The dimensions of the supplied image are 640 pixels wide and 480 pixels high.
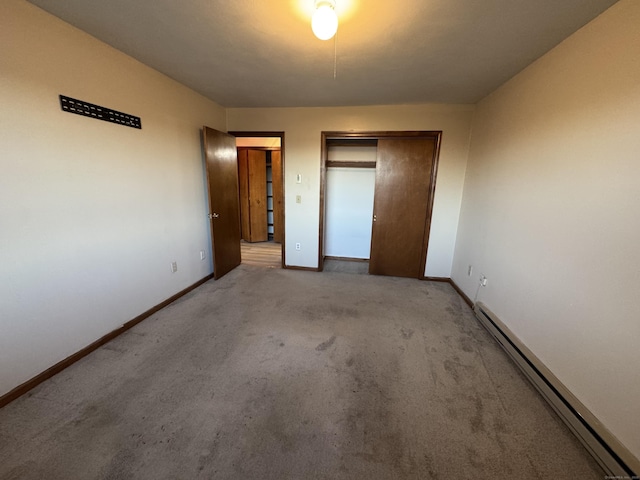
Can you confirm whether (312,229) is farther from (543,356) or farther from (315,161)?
(543,356)

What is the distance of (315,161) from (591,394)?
3340mm

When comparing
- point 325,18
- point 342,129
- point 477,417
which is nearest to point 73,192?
point 325,18

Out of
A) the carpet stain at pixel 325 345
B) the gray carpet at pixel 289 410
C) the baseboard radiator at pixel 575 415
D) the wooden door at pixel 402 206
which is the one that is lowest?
the gray carpet at pixel 289 410

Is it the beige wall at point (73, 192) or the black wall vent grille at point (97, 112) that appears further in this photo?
the black wall vent grille at point (97, 112)

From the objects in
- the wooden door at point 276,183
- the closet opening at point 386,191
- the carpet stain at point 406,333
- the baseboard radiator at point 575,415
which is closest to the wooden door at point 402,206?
the closet opening at point 386,191

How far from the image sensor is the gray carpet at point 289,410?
1.19 m

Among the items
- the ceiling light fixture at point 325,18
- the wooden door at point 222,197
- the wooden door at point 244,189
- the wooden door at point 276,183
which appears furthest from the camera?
the wooden door at point 244,189

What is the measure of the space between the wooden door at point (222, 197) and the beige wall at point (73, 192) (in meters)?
0.45

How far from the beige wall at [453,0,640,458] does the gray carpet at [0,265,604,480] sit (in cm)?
39

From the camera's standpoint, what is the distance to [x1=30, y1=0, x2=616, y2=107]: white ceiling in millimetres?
1448

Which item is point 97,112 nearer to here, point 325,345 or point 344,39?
point 344,39

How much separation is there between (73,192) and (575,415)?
3493 mm

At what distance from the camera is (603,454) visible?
1.20 meters

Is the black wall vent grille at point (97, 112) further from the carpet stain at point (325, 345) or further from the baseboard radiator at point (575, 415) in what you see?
the baseboard radiator at point (575, 415)
